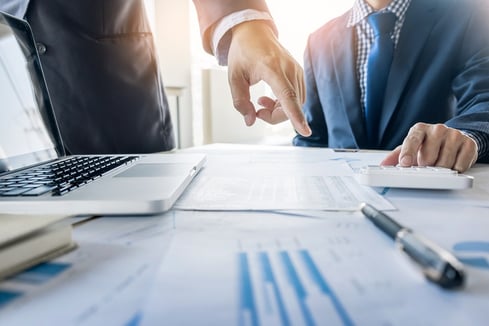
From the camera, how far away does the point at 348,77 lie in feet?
3.73

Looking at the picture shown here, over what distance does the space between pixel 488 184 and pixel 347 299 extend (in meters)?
0.38

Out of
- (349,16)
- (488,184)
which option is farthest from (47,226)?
(349,16)

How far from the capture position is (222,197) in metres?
0.36

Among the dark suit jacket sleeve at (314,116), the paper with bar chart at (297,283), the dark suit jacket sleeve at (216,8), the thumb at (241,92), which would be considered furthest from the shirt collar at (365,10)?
the paper with bar chart at (297,283)

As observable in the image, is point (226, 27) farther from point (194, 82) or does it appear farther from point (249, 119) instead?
point (194, 82)

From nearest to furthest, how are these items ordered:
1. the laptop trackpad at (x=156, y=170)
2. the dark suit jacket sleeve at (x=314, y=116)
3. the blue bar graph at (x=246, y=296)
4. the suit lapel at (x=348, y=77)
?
the blue bar graph at (x=246, y=296)
the laptop trackpad at (x=156, y=170)
the suit lapel at (x=348, y=77)
the dark suit jacket sleeve at (x=314, y=116)

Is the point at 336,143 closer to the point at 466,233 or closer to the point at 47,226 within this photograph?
the point at 466,233

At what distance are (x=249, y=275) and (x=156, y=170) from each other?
0.88 feet

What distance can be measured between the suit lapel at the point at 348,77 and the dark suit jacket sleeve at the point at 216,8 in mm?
510

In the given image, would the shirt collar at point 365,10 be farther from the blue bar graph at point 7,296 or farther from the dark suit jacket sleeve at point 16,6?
the blue bar graph at point 7,296

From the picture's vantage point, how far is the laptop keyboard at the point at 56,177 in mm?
321

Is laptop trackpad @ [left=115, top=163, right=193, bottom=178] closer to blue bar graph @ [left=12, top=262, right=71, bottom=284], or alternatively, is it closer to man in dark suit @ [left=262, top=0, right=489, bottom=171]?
blue bar graph @ [left=12, top=262, right=71, bottom=284]

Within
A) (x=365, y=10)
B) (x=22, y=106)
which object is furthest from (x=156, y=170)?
(x=365, y=10)

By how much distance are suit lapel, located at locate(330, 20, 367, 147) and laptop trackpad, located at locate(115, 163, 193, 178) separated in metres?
0.75
